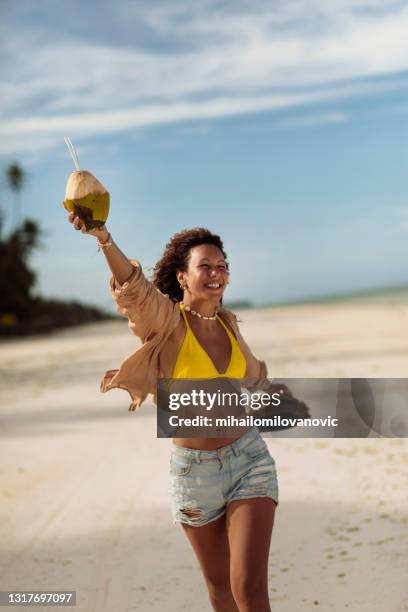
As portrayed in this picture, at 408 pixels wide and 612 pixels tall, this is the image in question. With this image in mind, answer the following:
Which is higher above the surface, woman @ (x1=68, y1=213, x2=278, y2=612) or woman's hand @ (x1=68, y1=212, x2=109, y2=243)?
woman's hand @ (x1=68, y1=212, x2=109, y2=243)

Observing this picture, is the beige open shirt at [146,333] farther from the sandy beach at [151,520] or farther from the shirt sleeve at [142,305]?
the sandy beach at [151,520]

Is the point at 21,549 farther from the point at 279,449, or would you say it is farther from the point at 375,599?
the point at 279,449

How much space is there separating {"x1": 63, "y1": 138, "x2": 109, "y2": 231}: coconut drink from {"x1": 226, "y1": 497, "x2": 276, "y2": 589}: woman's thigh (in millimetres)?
1213

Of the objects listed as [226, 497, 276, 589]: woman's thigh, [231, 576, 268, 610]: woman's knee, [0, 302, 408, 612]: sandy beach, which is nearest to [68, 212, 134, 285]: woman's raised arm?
[226, 497, 276, 589]: woman's thigh

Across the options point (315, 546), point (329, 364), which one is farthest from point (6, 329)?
point (315, 546)

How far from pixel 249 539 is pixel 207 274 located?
3.49 ft

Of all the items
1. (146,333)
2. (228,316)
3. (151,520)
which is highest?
(228,316)

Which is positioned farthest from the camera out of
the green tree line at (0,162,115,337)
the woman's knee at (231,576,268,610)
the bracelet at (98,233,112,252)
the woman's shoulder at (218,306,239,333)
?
the green tree line at (0,162,115,337)

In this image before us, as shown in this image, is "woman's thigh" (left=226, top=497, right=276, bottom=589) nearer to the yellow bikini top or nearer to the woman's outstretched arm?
the yellow bikini top

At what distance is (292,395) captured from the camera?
12.0 feet

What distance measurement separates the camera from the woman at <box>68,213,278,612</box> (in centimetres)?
311

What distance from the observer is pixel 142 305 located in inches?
126

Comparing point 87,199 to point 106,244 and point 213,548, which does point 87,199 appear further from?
point 213,548

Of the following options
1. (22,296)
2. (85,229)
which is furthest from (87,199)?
(22,296)
